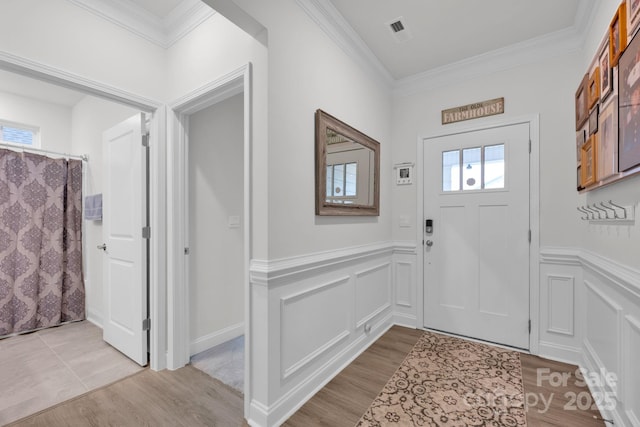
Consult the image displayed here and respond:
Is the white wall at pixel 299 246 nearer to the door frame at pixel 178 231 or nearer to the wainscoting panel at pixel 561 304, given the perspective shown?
the door frame at pixel 178 231

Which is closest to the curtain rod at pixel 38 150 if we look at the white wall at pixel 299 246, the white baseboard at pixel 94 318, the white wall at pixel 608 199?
the white baseboard at pixel 94 318

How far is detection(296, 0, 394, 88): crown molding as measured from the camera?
195 centimetres

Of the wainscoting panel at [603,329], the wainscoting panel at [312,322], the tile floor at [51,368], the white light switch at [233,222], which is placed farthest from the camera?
the white light switch at [233,222]

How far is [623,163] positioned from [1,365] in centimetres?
436

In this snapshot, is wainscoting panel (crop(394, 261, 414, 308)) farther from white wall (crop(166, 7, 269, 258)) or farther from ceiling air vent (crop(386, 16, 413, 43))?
ceiling air vent (crop(386, 16, 413, 43))

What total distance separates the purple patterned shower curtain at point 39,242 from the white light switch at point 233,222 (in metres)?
2.11

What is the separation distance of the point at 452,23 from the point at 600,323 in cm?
233

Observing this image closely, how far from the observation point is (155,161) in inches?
88.2

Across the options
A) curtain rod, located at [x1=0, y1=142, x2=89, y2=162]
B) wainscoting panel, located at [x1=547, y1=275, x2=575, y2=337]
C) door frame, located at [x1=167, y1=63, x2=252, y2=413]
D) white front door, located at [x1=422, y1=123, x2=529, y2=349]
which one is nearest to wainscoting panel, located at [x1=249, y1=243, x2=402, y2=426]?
white front door, located at [x1=422, y1=123, x2=529, y2=349]

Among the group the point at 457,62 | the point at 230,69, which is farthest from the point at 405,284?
the point at 230,69

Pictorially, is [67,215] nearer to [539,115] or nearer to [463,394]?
[463,394]

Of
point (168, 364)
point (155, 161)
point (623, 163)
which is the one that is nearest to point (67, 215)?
point (155, 161)

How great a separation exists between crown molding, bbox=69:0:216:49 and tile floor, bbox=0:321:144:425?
8.46ft

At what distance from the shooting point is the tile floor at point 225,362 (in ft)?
6.97
